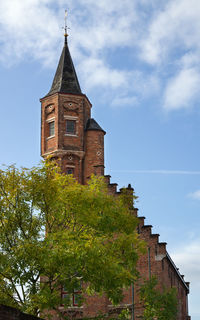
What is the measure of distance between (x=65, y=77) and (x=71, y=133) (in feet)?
20.2

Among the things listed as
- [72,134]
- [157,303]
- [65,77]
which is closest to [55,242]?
[157,303]

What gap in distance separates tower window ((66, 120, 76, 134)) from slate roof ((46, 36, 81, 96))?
9.19ft

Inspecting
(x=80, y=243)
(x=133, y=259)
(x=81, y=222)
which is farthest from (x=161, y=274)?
(x=80, y=243)

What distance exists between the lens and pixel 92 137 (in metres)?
43.5

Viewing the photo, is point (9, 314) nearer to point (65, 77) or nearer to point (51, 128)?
point (51, 128)

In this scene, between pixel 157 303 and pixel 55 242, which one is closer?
pixel 55 242

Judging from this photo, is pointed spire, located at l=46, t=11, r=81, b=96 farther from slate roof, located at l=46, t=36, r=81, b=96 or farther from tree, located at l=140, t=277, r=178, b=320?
tree, located at l=140, t=277, r=178, b=320

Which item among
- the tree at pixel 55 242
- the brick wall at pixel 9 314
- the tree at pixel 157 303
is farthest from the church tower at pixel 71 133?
the brick wall at pixel 9 314

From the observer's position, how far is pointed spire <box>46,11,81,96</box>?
44719mm

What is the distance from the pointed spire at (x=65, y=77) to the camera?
4472 centimetres

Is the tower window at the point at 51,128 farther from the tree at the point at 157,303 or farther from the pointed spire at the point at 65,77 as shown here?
the tree at the point at 157,303

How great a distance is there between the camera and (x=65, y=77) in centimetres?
4612

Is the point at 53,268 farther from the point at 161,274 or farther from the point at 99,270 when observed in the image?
the point at 161,274

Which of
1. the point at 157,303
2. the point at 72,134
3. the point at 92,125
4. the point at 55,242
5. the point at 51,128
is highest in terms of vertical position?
the point at 92,125
